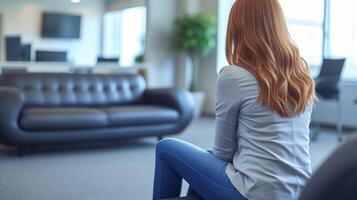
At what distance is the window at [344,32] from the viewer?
568 centimetres

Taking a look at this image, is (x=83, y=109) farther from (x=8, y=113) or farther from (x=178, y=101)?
(x=178, y=101)

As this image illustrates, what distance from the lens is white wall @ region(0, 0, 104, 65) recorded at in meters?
9.68

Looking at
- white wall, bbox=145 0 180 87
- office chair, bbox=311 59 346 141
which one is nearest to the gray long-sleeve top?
office chair, bbox=311 59 346 141

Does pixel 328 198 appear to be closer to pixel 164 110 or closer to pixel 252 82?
pixel 252 82

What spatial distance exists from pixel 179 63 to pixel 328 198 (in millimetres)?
6459

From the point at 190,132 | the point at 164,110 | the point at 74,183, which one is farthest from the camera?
the point at 190,132

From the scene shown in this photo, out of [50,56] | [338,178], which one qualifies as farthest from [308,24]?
[338,178]

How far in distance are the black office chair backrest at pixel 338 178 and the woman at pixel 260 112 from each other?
55 centimetres

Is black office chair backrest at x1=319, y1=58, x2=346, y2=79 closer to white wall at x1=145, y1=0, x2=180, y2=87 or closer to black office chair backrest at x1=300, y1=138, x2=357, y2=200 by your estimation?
white wall at x1=145, y1=0, x2=180, y2=87

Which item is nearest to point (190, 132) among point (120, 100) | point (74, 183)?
point (120, 100)

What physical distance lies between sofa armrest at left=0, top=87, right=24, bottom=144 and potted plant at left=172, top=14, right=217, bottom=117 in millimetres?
3382

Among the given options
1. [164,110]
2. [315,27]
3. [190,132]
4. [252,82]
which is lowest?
[190,132]

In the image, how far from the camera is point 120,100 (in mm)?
4539

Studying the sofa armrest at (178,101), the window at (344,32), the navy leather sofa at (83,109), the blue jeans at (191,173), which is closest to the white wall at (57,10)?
the navy leather sofa at (83,109)
